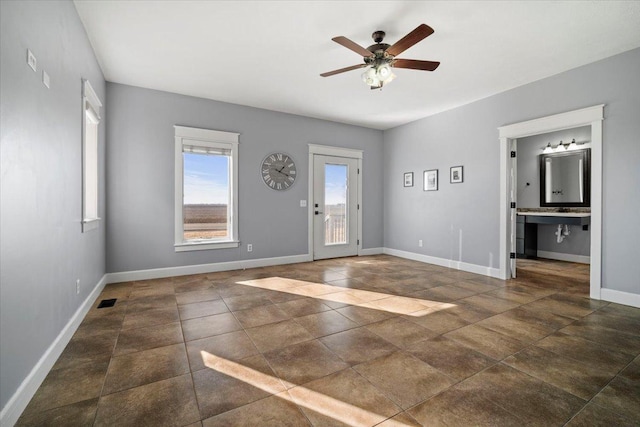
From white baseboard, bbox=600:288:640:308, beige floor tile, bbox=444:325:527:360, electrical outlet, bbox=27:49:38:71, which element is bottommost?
beige floor tile, bbox=444:325:527:360

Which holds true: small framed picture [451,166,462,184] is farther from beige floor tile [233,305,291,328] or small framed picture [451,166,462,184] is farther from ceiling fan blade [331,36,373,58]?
beige floor tile [233,305,291,328]

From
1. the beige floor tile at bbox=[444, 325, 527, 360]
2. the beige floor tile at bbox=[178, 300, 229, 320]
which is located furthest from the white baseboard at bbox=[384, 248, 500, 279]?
the beige floor tile at bbox=[178, 300, 229, 320]

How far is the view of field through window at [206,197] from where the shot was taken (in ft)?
15.4

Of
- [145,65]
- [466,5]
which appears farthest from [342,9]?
[145,65]

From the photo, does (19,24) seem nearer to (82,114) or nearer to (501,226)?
(82,114)

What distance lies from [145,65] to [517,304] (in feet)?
17.6

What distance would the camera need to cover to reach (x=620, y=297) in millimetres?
3328

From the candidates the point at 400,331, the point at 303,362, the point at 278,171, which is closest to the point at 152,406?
the point at 303,362

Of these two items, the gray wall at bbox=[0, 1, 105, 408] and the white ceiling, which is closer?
the gray wall at bbox=[0, 1, 105, 408]

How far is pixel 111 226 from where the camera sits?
4.14 metres

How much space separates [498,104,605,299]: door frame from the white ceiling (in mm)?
608

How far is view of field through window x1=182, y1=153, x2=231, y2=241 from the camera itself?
470 centimetres

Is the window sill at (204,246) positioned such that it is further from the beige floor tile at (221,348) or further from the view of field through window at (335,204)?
the beige floor tile at (221,348)

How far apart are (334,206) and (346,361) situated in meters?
4.21
